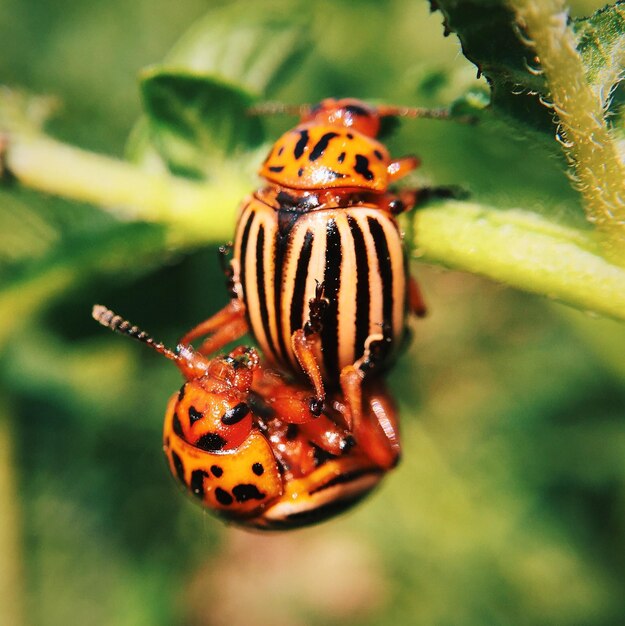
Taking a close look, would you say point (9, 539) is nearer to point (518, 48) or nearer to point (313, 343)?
point (313, 343)

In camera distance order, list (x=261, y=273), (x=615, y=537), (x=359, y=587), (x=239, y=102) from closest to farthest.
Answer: (x=261, y=273) → (x=239, y=102) → (x=615, y=537) → (x=359, y=587)

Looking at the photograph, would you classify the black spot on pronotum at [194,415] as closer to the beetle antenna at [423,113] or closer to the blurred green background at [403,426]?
the beetle antenna at [423,113]

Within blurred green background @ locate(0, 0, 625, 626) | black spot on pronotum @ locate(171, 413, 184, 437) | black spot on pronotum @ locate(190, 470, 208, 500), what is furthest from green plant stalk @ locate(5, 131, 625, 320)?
blurred green background @ locate(0, 0, 625, 626)

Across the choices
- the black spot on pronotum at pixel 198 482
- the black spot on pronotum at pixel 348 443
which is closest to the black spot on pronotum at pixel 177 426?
the black spot on pronotum at pixel 198 482

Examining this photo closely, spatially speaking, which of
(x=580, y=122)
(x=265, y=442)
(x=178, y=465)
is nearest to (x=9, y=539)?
(x=178, y=465)

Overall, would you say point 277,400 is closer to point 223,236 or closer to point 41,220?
point 223,236

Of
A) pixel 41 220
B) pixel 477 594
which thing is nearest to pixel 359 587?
pixel 477 594

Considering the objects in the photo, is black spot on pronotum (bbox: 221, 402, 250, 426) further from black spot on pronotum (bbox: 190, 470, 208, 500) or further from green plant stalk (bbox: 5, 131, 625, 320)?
green plant stalk (bbox: 5, 131, 625, 320)
